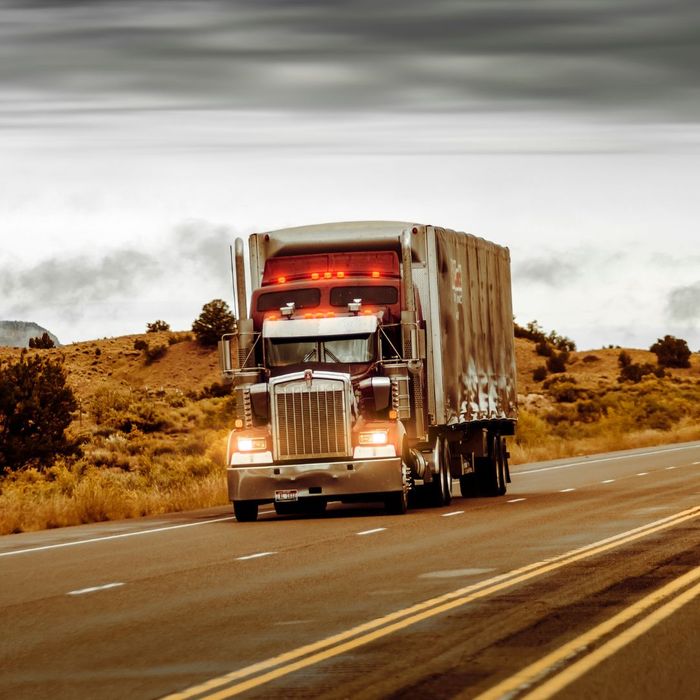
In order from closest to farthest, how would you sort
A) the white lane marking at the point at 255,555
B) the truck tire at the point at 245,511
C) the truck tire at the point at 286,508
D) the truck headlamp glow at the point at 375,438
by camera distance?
1. the white lane marking at the point at 255,555
2. the truck headlamp glow at the point at 375,438
3. the truck tire at the point at 245,511
4. the truck tire at the point at 286,508

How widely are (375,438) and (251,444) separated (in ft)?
6.37

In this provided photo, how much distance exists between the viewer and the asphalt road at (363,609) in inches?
368

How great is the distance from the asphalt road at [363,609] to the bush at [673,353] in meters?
108

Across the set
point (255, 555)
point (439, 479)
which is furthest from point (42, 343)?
point (255, 555)

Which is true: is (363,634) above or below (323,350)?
below

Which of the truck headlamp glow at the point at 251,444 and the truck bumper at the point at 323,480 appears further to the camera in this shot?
the truck headlamp glow at the point at 251,444

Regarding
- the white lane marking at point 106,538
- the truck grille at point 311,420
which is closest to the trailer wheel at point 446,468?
the truck grille at point 311,420

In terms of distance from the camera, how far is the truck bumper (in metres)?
24.2

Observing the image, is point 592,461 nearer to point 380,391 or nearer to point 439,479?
point 439,479

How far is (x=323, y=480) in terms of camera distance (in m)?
24.2

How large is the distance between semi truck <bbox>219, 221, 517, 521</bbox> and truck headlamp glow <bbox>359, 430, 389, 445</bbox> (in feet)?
Answer: 0.05

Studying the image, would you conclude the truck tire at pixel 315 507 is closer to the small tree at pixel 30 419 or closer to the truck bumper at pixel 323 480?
the truck bumper at pixel 323 480

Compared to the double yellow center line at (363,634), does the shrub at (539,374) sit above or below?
above

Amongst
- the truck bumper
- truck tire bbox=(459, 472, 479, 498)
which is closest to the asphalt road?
the truck bumper
